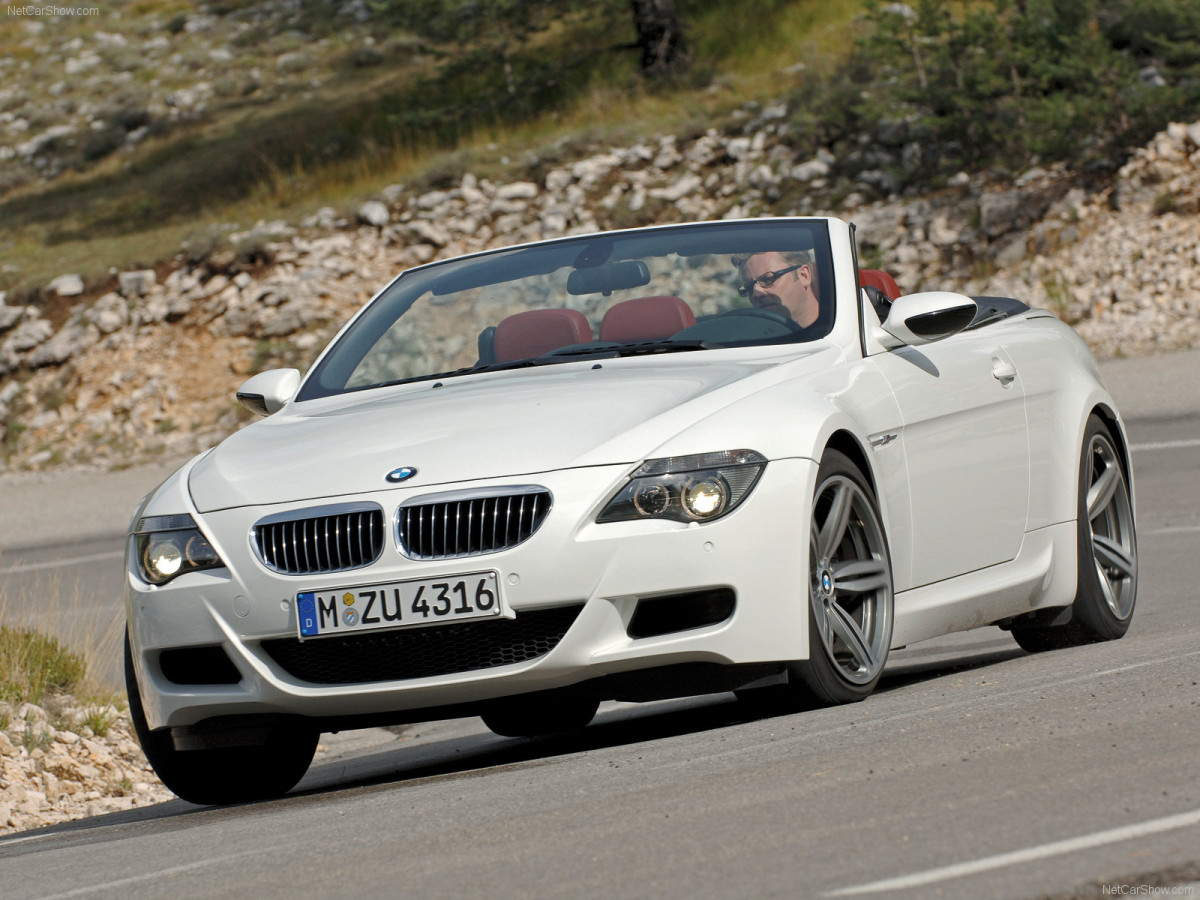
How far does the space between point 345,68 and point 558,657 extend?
34.3 m

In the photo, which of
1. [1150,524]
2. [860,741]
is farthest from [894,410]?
[1150,524]

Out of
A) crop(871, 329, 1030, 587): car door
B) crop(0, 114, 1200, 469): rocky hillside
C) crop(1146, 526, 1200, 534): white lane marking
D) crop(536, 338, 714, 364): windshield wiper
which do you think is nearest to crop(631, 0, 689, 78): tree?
crop(0, 114, 1200, 469): rocky hillside

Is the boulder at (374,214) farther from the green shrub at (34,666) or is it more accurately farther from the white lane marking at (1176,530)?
the green shrub at (34,666)

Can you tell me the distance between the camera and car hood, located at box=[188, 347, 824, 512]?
4.83 meters

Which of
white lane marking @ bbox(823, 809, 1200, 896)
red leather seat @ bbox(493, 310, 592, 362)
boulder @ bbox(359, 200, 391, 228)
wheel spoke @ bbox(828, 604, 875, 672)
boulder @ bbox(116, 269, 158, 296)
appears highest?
white lane marking @ bbox(823, 809, 1200, 896)

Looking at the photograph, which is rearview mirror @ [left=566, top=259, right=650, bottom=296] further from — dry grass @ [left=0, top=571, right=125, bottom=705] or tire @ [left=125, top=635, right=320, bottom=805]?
dry grass @ [left=0, top=571, right=125, bottom=705]

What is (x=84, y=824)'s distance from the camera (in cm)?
579

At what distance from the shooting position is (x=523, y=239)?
72.8 feet

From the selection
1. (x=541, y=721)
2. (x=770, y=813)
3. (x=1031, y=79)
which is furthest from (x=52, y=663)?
(x=1031, y=79)

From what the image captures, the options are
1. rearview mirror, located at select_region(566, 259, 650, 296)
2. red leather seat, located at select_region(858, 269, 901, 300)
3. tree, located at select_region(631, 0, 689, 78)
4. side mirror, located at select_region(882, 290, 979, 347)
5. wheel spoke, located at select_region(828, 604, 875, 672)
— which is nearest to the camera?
wheel spoke, located at select_region(828, 604, 875, 672)

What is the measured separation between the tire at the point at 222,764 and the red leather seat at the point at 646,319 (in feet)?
5.38

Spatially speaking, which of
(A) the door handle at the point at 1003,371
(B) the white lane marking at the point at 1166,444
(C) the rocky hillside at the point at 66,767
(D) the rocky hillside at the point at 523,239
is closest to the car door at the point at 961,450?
(A) the door handle at the point at 1003,371

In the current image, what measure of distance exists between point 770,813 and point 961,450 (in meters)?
2.40

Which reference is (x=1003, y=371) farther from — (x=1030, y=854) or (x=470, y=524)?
(x=1030, y=854)
